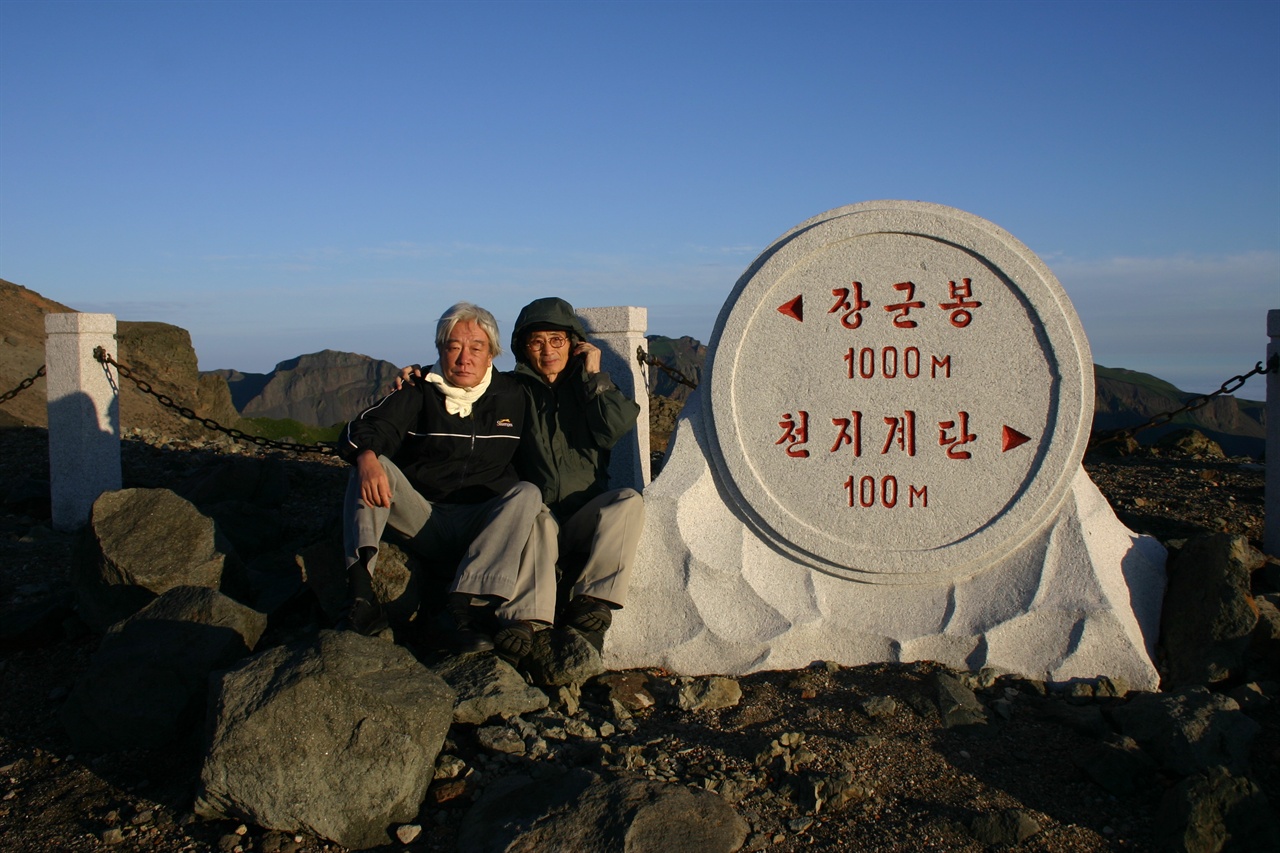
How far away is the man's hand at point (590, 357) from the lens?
4336 millimetres

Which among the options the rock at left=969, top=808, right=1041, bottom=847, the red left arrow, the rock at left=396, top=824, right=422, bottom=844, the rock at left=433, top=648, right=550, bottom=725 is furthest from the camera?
the red left arrow

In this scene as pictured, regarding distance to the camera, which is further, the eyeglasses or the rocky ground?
the eyeglasses

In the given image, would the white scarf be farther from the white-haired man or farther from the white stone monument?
the white stone monument

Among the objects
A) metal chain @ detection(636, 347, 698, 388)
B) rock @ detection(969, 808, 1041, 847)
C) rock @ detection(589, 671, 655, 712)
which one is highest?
metal chain @ detection(636, 347, 698, 388)

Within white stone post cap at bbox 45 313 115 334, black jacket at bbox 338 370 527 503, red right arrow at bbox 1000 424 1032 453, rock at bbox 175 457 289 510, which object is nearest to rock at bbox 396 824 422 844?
black jacket at bbox 338 370 527 503

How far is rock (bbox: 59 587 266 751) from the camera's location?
3385 millimetres

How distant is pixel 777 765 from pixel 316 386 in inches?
664

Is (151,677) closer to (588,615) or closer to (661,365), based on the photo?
(588,615)

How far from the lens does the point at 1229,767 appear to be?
9.89ft

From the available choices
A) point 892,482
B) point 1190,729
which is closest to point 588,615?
point 892,482

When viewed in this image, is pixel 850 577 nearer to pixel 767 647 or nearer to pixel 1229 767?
pixel 767 647

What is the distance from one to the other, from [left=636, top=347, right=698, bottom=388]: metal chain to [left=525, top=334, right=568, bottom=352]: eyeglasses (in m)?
0.60

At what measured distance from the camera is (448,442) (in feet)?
13.6

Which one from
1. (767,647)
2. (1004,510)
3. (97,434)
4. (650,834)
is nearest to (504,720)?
(650,834)
